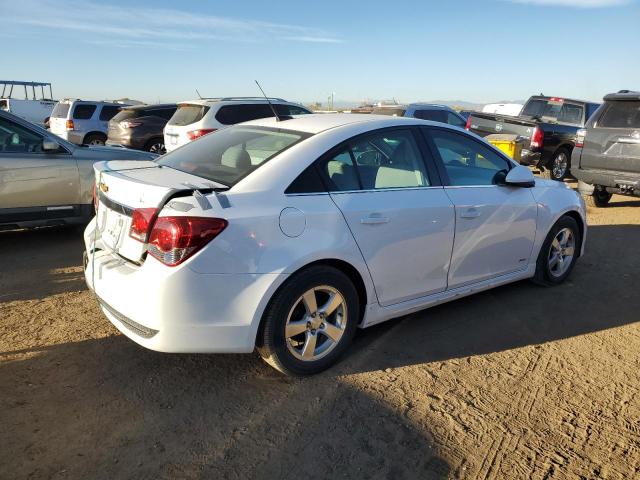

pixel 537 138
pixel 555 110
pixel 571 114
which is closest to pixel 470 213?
Result: pixel 537 138

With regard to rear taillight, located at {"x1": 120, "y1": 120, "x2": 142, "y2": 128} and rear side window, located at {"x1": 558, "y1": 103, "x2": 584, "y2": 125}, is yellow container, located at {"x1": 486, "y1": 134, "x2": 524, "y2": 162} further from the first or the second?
rear taillight, located at {"x1": 120, "y1": 120, "x2": 142, "y2": 128}

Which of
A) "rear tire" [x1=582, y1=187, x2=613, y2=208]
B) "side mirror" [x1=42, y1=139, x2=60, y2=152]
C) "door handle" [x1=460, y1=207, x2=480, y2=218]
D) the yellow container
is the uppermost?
the yellow container

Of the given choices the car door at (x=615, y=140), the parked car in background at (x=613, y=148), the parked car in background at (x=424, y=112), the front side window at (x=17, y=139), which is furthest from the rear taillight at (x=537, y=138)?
the front side window at (x=17, y=139)

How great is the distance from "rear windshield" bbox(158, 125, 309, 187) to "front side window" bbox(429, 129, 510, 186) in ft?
3.87

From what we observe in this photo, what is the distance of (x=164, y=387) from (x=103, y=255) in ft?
2.96

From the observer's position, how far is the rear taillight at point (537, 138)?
11703 mm

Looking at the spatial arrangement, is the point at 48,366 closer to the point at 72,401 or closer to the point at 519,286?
the point at 72,401

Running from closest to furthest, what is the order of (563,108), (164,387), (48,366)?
1. (164,387)
2. (48,366)
3. (563,108)

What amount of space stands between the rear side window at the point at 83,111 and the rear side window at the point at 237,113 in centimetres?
830

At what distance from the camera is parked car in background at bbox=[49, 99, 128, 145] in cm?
→ 1630

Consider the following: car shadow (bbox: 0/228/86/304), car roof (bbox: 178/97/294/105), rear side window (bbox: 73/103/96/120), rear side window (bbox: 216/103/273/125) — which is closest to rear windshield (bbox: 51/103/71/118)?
rear side window (bbox: 73/103/96/120)

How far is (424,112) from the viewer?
12.4 m

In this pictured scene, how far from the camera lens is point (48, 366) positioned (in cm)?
339

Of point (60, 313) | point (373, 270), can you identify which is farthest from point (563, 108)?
point (60, 313)
